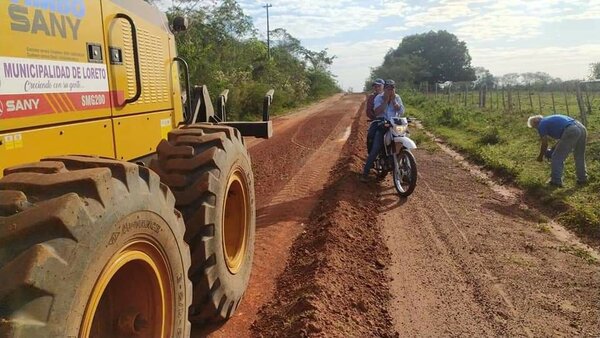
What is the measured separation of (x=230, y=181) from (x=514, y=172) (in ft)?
25.0

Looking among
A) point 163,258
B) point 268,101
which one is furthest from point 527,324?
point 268,101

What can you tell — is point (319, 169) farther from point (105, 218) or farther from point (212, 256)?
point (105, 218)

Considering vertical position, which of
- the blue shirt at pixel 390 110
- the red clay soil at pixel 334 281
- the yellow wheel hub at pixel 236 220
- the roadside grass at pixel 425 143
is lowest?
the red clay soil at pixel 334 281

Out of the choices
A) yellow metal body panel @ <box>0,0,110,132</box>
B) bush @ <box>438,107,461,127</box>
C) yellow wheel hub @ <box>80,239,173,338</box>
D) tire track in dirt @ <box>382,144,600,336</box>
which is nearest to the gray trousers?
tire track in dirt @ <box>382,144,600,336</box>

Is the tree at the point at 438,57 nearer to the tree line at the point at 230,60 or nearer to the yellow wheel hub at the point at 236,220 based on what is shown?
the tree line at the point at 230,60

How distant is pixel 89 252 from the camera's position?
2.16 m

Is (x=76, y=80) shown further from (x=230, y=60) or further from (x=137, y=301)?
(x=230, y=60)

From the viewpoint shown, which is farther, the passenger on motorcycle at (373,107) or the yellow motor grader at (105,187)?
the passenger on motorcycle at (373,107)

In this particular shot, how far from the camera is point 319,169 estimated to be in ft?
38.4

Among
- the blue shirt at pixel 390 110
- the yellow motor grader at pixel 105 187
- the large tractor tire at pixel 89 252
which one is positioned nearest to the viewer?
the large tractor tire at pixel 89 252

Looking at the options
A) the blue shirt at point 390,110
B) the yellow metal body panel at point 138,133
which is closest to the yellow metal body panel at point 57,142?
the yellow metal body panel at point 138,133

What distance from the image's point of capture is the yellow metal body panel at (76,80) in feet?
8.86

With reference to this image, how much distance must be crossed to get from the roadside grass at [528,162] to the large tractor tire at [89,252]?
6.00 meters

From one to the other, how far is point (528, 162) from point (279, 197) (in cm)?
573
